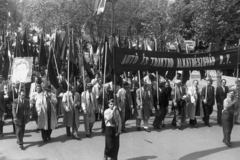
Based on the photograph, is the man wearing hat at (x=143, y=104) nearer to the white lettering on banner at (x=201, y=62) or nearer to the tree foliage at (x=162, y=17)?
the white lettering on banner at (x=201, y=62)

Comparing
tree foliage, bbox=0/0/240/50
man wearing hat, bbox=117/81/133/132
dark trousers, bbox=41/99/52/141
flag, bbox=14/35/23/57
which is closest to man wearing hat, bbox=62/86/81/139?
dark trousers, bbox=41/99/52/141

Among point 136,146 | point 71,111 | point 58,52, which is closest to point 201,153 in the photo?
point 136,146

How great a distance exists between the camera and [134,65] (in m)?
7.58

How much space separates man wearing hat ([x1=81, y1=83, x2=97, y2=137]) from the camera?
9055mm

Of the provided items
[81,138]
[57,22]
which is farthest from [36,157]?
[57,22]

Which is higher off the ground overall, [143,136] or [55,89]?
[55,89]

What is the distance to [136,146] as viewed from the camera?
8.33m

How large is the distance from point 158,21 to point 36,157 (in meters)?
15.7

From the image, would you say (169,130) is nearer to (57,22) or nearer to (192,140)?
(192,140)

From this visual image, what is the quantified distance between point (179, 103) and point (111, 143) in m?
3.97

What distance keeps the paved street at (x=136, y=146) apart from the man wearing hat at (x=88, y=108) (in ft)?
1.13

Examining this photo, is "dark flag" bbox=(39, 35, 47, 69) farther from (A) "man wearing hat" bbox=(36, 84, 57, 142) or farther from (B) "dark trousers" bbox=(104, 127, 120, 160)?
(B) "dark trousers" bbox=(104, 127, 120, 160)

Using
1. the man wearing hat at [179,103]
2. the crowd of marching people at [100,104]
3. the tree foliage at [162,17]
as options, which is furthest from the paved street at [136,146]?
the tree foliage at [162,17]

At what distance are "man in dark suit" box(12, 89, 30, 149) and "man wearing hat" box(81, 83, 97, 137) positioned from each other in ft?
5.37
